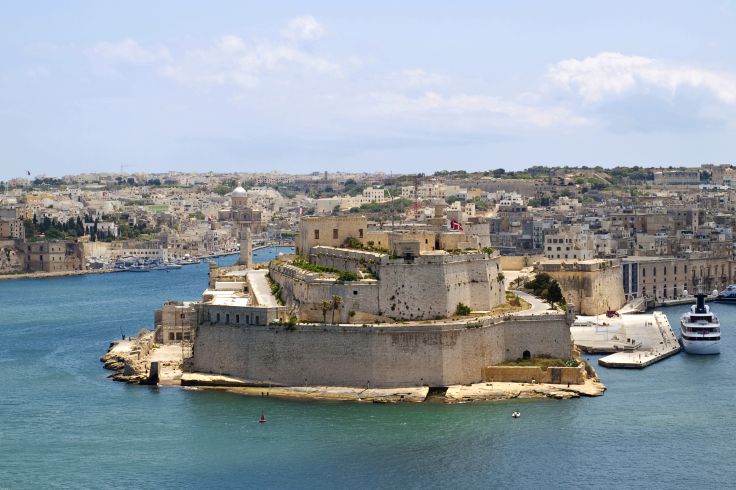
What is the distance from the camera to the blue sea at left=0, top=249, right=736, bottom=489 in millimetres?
25891

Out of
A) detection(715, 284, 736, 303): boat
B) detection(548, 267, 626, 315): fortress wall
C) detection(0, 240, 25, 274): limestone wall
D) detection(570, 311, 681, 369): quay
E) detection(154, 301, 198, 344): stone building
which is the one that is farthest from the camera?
detection(0, 240, 25, 274): limestone wall

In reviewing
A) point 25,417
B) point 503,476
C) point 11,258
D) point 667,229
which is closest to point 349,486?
point 503,476

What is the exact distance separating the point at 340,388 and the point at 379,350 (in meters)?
1.29

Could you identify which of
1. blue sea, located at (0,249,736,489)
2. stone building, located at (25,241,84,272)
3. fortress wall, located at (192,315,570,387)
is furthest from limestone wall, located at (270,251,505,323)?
stone building, located at (25,241,84,272)

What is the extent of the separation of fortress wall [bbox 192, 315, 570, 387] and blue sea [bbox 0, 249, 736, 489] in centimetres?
117

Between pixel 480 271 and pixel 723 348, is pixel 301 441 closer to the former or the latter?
pixel 480 271

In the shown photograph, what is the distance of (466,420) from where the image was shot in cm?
2952

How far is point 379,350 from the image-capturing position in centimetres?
3203

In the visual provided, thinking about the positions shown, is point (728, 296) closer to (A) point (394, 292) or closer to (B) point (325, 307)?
(A) point (394, 292)

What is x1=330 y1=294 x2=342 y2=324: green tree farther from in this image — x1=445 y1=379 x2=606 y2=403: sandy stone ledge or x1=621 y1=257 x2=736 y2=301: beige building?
x1=621 y1=257 x2=736 y2=301: beige building

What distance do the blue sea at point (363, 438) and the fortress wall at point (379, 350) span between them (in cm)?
117

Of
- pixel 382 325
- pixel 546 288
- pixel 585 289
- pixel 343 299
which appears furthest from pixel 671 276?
pixel 382 325

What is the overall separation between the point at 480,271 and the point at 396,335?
419cm

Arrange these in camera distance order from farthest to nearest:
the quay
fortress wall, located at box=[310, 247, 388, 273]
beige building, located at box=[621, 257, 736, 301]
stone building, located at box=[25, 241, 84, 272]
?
stone building, located at box=[25, 241, 84, 272]
beige building, located at box=[621, 257, 736, 301]
the quay
fortress wall, located at box=[310, 247, 388, 273]
